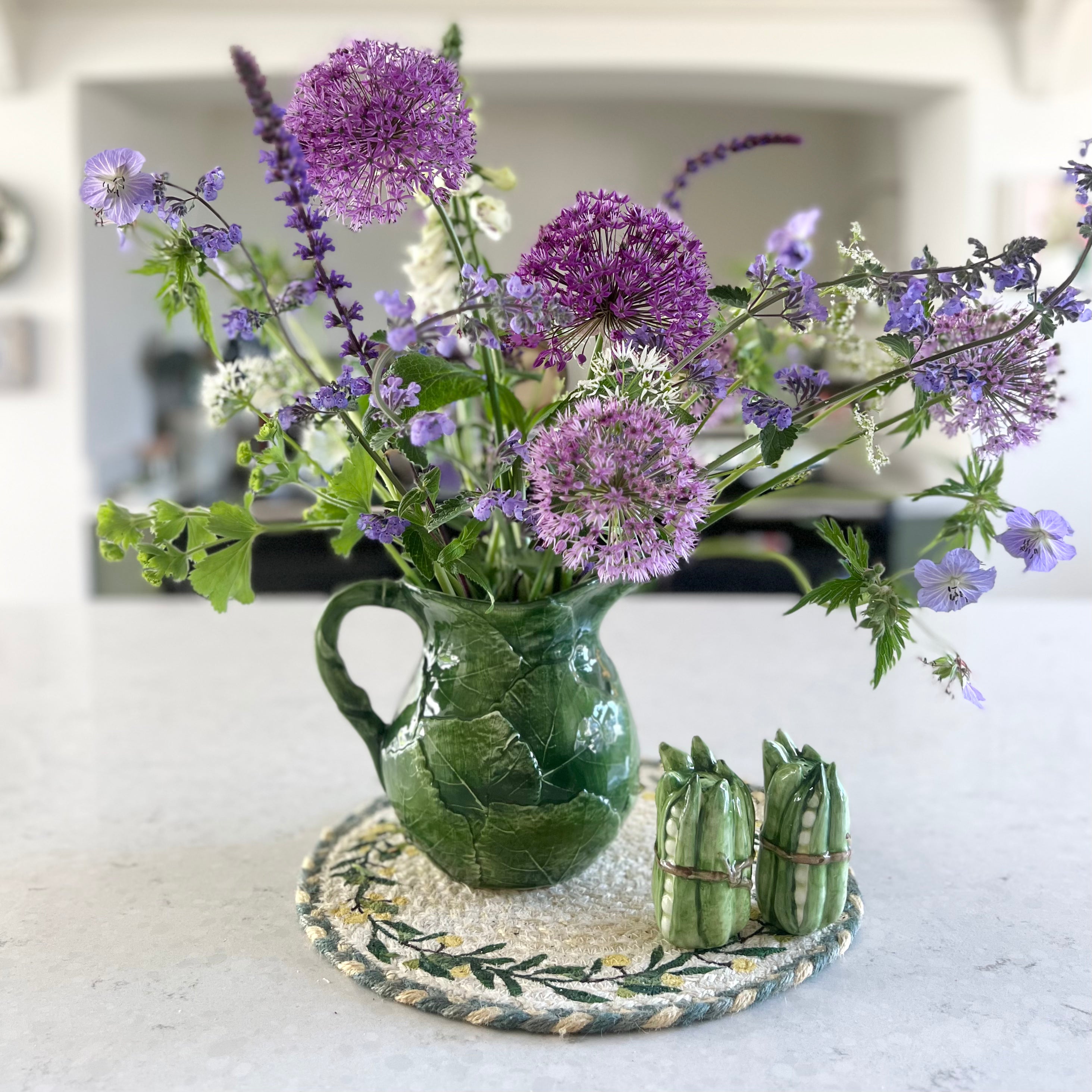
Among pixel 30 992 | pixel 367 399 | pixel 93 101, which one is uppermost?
pixel 93 101

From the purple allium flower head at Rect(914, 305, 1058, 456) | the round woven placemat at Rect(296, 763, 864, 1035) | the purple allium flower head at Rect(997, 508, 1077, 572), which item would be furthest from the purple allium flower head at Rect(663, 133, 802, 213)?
the round woven placemat at Rect(296, 763, 864, 1035)

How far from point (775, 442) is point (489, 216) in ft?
0.77

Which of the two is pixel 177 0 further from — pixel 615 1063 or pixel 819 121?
pixel 615 1063

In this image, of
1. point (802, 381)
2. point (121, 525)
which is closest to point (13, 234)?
point (121, 525)

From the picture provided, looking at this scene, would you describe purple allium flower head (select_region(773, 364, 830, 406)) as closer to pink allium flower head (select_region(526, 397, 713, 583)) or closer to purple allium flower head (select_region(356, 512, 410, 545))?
pink allium flower head (select_region(526, 397, 713, 583))

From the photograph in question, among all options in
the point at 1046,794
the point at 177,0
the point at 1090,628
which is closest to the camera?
the point at 1046,794

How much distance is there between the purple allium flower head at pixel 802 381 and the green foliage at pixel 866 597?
6 cm

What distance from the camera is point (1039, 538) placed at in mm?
551

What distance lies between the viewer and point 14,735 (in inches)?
41.4

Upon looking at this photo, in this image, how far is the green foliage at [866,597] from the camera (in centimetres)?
53

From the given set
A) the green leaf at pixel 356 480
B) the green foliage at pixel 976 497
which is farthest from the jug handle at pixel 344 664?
the green foliage at pixel 976 497

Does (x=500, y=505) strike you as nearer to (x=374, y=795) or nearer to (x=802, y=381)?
(x=802, y=381)

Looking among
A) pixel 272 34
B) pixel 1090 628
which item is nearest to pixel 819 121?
pixel 272 34

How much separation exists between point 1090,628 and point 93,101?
350cm
